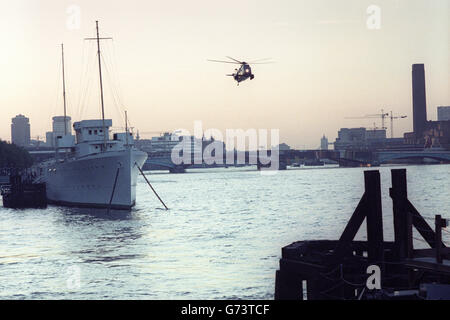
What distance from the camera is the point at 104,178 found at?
202ft

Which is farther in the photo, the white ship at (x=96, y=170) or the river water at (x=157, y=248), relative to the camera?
the white ship at (x=96, y=170)

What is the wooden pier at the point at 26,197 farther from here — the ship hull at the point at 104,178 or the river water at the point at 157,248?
the ship hull at the point at 104,178

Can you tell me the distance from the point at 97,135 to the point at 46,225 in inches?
772

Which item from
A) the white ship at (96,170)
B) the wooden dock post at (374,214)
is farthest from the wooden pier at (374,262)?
the white ship at (96,170)

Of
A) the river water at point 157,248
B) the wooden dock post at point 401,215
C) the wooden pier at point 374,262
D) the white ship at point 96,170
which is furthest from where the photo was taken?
the white ship at point 96,170

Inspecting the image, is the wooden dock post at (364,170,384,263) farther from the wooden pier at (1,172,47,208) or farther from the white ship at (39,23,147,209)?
the wooden pier at (1,172,47,208)

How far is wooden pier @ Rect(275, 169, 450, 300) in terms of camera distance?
41.3 ft

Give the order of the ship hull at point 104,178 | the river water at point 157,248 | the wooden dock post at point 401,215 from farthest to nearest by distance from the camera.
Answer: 1. the ship hull at point 104,178
2. the river water at point 157,248
3. the wooden dock post at point 401,215

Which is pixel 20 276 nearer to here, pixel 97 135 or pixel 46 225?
pixel 46 225

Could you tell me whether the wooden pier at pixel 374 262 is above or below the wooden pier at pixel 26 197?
above

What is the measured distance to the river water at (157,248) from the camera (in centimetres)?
2283

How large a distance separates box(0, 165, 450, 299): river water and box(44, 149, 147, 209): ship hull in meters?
1.45

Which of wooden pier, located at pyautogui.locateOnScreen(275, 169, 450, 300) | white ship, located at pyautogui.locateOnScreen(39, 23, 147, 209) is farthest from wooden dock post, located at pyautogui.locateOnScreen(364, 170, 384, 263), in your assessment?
white ship, located at pyautogui.locateOnScreen(39, 23, 147, 209)

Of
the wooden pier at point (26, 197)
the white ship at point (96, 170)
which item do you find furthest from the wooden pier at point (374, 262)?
the wooden pier at point (26, 197)
